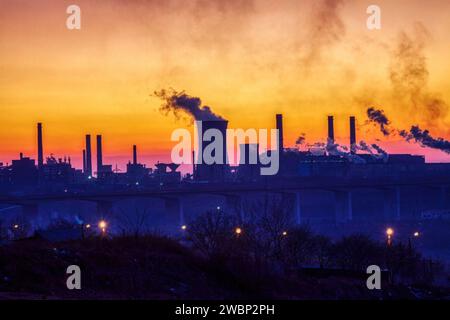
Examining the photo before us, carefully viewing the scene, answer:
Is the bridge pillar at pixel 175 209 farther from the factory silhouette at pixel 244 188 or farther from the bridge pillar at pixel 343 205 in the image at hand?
the bridge pillar at pixel 343 205

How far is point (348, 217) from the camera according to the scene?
105750 mm

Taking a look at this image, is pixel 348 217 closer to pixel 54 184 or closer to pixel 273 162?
pixel 273 162

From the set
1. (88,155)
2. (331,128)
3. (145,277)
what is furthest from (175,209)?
(145,277)

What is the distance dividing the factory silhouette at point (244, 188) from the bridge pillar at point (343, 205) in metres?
0.14

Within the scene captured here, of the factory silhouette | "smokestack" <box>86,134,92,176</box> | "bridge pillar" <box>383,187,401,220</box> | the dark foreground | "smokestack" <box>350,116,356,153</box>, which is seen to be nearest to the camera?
the dark foreground

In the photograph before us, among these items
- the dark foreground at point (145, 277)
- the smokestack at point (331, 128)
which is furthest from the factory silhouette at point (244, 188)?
the dark foreground at point (145, 277)

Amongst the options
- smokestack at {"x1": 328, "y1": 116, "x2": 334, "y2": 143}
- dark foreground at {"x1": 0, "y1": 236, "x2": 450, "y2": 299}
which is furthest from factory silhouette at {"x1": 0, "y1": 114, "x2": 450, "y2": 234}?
dark foreground at {"x1": 0, "y1": 236, "x2": 450, "y2": 299}

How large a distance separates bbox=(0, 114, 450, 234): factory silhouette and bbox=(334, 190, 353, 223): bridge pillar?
5.6 inches

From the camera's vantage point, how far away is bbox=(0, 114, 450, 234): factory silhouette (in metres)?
102

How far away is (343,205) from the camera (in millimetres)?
110375

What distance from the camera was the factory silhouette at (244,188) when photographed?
333 feet

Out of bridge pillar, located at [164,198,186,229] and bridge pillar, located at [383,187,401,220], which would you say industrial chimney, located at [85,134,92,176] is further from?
bridge pillar, located at [383,187,401,220]
